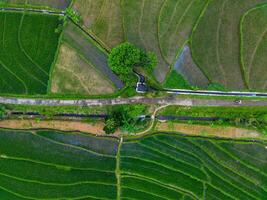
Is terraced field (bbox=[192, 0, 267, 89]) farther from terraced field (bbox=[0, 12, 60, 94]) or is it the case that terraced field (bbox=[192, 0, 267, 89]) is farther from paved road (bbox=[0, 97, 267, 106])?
terraced field (bbox=[0, 12, 60, 94])

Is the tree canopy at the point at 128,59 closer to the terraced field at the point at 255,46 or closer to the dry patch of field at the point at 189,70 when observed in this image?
the dry patch of field at the point at 189,70

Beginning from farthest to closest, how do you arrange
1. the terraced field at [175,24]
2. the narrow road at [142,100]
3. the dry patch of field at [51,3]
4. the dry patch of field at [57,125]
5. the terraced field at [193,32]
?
the dry patch of field at [51,3]
the dry patch of field at [57,125]
the terraced field at [175,24]
the narrow road at [142,100]
the terraced field at [193,32]

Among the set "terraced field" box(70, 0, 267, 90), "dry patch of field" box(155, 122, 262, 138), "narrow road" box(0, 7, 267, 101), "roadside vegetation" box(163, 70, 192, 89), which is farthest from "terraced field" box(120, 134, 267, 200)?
"terraced field" box(70, 0, 267, 90)

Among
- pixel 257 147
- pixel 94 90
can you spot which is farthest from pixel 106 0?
pixel 257 147

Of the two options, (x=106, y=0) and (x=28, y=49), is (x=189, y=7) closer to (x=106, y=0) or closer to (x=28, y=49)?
(x=106, y=0)

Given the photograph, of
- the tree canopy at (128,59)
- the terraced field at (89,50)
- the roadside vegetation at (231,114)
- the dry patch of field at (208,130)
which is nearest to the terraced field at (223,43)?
the roadside vegetation at (231,114)

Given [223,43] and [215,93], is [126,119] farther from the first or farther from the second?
[223,43]
